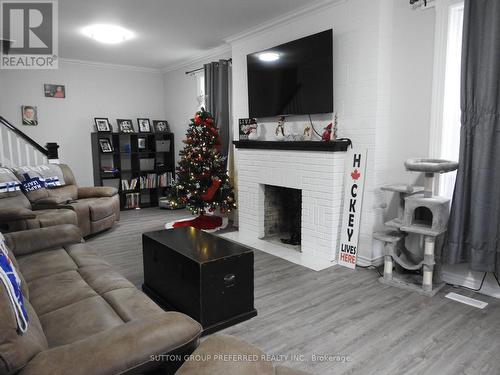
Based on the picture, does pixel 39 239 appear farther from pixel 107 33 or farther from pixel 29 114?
pixel 29 114

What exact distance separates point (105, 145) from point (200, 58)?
7.10ft

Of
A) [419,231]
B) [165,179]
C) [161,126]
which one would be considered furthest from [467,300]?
[161,126]

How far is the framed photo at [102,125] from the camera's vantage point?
6.14 metres

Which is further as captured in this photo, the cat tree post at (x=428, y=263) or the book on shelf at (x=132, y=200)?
the book on shelf at (x=132, y=200)

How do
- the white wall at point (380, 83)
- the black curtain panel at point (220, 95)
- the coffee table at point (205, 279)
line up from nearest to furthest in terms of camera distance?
1. the coffee table at point (205, 279)
2. the white wall at point (380, 83)
3. the black curtain panel at point (220, 95)

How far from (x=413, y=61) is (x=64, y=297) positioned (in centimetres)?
318

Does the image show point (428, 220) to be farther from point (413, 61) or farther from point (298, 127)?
point (298, 127)

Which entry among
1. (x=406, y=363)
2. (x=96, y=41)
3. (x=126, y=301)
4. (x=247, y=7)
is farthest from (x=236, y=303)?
(x=96, y=41)

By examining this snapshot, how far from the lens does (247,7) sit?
365cm

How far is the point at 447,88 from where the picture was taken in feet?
9.80

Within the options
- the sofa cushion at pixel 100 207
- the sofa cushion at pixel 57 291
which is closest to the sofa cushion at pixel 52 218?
the sofa cushion at pixel 100 207

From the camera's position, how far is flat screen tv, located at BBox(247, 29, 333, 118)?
3.52m

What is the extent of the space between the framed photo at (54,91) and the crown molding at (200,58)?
1.82m
